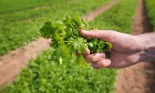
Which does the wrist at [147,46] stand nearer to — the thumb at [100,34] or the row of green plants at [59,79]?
the thumb at [100,34]

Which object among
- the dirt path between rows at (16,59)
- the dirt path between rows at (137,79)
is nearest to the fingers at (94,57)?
the dirt path between rows at (137,79)

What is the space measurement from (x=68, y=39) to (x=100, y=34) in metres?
0.56

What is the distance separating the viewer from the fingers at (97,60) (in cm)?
373

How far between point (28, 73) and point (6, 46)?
8.15 ft

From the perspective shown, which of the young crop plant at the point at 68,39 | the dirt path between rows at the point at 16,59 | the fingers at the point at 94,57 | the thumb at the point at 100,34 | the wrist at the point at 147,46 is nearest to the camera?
the young crop plant at the point at 68,39

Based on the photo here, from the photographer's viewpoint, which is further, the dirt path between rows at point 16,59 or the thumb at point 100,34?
the dirt path between rows at point 16,59

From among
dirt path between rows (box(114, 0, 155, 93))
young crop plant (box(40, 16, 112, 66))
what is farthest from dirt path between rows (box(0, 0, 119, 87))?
young crop plant (box(40, 16, 112, 66))

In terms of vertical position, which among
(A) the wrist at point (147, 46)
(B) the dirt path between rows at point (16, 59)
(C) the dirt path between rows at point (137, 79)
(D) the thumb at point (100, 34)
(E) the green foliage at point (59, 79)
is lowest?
(C) the dirt path between rows at point (137, 79)

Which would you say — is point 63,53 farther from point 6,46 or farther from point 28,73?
point 6,46

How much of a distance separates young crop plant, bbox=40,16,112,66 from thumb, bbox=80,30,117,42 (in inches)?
2.7

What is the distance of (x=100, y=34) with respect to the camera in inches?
147

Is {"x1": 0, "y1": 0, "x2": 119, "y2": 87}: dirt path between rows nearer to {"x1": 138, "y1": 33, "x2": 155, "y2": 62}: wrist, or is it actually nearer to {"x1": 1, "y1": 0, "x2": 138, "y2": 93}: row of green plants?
{"x1": 1, "y1": 0, "x2": 138, "y2": 93}: row of green plants

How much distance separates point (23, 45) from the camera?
9656mm

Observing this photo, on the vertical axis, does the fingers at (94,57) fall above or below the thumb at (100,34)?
below
